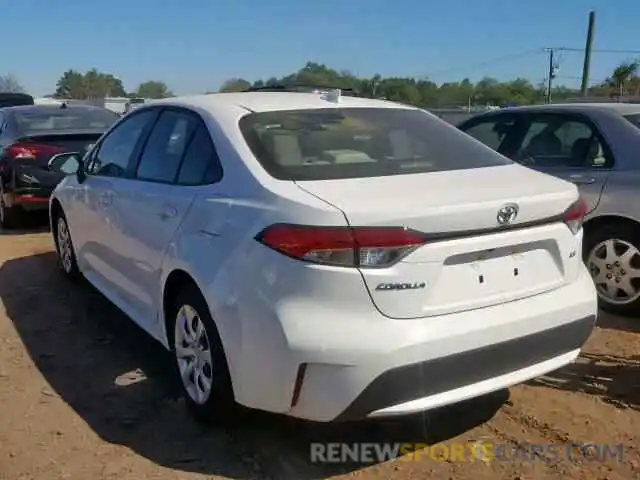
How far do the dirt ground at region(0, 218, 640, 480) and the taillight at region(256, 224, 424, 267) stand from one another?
0.97 meters

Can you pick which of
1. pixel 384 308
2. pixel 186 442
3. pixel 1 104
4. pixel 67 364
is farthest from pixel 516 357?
pixel 1 104

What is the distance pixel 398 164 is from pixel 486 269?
725 mm

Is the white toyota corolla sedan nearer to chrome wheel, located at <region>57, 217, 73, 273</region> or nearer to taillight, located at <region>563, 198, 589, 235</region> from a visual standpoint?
taillight, located at <region>563, 198, 589, 235</region>

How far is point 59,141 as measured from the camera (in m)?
8.14

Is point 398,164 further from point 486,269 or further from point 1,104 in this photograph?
point 1,104

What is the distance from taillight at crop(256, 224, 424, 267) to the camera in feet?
8.54

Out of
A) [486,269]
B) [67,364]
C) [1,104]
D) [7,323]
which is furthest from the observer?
[1,104]

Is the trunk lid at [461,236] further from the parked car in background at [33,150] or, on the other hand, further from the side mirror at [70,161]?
the parked car in background at [33,150]

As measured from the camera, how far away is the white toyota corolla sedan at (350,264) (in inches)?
104

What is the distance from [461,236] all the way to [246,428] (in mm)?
1419

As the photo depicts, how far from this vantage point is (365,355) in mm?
2621

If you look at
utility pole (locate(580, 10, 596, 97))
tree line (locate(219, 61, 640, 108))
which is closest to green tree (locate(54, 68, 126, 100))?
tree line (locate(219, 61, 640, 108))

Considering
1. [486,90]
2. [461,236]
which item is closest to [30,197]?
[461,236]

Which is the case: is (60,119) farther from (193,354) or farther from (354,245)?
(354,245)
